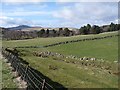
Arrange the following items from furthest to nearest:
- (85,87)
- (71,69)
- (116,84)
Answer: (71,69), (116,84), (85,87)

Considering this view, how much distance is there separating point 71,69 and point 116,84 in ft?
40.9

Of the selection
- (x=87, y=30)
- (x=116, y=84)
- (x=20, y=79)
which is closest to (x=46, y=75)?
(x=116, y=84)

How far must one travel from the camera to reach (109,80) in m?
37.5

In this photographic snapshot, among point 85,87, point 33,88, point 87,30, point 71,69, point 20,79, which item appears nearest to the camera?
point 33,88

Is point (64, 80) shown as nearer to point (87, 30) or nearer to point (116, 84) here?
point (116, 84)

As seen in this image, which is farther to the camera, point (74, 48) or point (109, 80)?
point (74, 48)

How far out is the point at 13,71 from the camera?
3419cm

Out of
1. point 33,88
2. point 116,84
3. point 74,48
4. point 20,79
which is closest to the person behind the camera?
point 33,88

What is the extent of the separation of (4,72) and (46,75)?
24.0 feet

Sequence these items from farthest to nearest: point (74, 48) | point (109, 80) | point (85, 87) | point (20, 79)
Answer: point (74, 48) → point (109, 80) → point (85, 87) → point (20, 79)

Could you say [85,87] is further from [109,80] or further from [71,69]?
[71,69]

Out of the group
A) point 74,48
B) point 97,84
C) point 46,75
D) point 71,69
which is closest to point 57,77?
point 46,75

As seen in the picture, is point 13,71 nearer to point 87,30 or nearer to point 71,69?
point 71,69

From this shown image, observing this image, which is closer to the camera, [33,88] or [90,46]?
[33,88]
